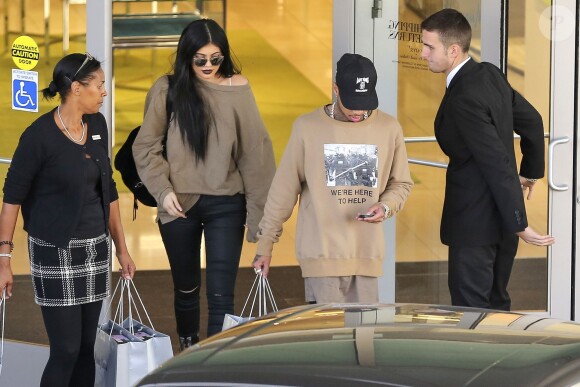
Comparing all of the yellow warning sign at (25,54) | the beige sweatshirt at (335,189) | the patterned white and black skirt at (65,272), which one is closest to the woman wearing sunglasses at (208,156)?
the beige sweatshirt at (335,189)

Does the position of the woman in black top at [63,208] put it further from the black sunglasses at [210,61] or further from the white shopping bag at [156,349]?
the black sunglasses at [210,61]

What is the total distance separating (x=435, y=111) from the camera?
6859 mm

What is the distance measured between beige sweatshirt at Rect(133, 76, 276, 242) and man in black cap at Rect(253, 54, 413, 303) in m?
0.55

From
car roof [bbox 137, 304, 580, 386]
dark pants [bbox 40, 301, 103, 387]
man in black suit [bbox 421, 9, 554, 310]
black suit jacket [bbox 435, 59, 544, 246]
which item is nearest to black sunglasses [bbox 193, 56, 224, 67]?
man in black suit [bbox 421, 9, 554, 310]

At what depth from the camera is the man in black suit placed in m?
5.61

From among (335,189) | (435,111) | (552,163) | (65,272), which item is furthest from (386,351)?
(552,163)

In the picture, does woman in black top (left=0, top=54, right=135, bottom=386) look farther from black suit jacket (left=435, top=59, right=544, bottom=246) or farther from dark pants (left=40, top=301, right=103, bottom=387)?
black suit jacket (left=435, top=59, right=544, bottom=246)

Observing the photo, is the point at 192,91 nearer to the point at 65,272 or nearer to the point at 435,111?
the point at 65,272

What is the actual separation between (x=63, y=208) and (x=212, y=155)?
95 cm

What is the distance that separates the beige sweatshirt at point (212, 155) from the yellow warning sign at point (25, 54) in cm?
88

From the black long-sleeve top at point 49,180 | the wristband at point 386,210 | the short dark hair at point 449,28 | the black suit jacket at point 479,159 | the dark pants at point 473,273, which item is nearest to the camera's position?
the black long-sleeve top at point 49,180

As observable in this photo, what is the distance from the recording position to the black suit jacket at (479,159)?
18.4 feet

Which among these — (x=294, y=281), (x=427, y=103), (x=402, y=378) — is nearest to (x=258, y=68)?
(x=294, y=281)

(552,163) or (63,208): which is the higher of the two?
(63,208)
